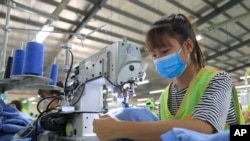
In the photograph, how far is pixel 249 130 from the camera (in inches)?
19.1

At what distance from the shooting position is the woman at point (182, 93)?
2.53 feet

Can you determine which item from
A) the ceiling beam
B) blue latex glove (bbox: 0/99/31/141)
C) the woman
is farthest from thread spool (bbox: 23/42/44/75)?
the ceiling beam

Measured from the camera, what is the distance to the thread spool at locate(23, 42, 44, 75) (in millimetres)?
1834

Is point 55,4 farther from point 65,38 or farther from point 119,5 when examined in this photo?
point 65,38

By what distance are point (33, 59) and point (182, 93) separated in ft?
4.10

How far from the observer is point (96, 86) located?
5.51 feet

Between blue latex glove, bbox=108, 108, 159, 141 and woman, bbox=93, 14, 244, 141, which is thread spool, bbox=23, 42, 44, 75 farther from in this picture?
blue latex glove, bbox=108, 108, 159, 141

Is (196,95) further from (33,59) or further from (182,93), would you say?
(33,59)

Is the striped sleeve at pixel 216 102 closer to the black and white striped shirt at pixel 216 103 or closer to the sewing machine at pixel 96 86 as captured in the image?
the black and white striped shirt at pixel 216 103

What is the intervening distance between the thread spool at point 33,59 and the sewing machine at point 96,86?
335mm

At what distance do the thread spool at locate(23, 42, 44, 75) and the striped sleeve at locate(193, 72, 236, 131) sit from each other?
1341mm

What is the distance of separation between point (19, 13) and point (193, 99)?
5808 mm

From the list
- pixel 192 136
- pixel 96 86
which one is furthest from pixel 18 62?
pixel 192 136

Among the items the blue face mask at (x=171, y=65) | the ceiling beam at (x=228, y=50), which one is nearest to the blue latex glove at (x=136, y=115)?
the blue face mask at (x=171, y=65)
